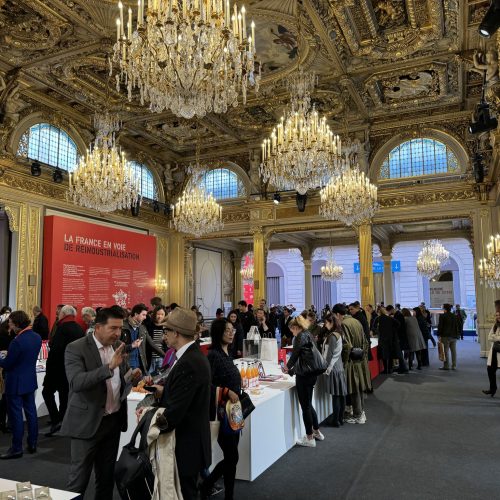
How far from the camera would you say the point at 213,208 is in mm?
11039

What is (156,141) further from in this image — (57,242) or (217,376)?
(217,376)

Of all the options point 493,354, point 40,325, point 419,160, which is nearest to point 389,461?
point 493,354

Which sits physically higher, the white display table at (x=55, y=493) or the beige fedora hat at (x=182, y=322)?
the beige fedora hat at (x=182, y=322)

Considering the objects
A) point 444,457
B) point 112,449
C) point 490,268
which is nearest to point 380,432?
point 444,457

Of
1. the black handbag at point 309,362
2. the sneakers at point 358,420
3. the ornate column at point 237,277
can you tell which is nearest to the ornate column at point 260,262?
the ornate column at point 237,277

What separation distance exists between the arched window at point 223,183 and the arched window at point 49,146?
4739mm

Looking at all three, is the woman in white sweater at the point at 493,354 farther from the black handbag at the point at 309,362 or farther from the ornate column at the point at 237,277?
the ornate column at the point at 237,277

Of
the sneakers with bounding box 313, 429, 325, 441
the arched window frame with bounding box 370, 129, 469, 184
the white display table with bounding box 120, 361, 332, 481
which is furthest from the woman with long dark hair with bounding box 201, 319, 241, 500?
the arched window frame with bounding box 370, 129, 469, 184

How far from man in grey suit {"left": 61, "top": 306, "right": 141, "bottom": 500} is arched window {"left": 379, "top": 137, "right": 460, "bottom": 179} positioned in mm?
11988

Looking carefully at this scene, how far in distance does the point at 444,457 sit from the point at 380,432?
1.00 m

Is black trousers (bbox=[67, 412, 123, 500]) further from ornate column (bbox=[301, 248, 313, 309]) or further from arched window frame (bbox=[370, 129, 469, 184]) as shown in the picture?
ornate column (bbox=[301, 248, 313, 309])

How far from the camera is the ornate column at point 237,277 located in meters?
21.3

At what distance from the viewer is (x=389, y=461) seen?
4.70 meters

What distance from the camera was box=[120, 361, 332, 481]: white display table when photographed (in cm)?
415
